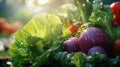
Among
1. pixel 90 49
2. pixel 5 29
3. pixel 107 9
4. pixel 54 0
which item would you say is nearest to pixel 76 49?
pixel 90 49

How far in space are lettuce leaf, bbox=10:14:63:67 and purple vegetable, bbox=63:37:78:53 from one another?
0.03 m

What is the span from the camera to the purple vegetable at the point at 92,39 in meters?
1.77

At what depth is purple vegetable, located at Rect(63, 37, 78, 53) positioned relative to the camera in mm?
1835

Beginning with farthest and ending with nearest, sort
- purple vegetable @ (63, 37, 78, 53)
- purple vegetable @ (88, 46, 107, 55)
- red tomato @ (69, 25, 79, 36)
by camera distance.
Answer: red tomato @ (69, 25, 79, 36) < purple vegetable @ (63, 37, 78, 53) < purple vegetable @ (88, 46, 107, 55)

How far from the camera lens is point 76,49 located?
1848 mm

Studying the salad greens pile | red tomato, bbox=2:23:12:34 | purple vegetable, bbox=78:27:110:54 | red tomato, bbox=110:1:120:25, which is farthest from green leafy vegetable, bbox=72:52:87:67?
red tomato, bbox=2:23:12:34

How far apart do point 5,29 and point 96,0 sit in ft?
5.80

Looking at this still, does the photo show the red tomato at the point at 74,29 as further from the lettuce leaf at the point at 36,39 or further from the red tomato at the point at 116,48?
the red tomato at the point at 116,48

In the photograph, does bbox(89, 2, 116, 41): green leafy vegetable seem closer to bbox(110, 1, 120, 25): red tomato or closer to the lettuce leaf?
bbox(110, 1, 120, 25): red tomato

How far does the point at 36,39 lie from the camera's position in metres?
1.84

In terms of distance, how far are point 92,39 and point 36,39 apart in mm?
245

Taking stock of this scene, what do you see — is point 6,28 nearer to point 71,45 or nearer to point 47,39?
point 47,39

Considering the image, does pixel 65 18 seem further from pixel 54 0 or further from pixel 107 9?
pixel 54 0

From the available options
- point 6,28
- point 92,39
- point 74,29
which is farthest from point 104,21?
point 6,28
